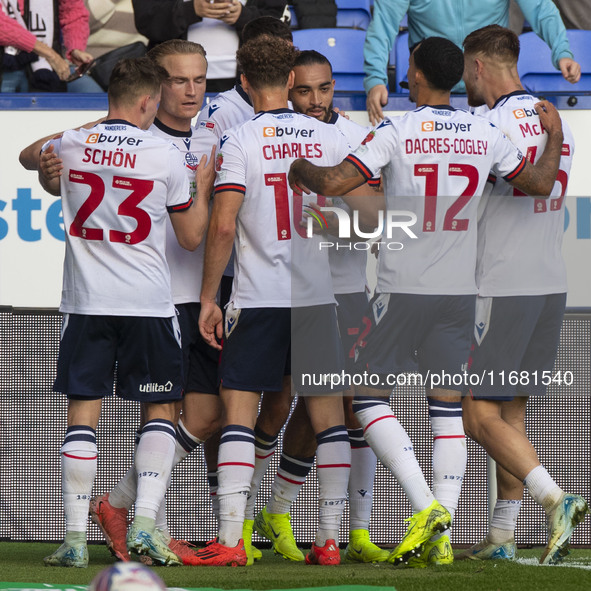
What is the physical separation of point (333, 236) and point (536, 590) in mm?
1834

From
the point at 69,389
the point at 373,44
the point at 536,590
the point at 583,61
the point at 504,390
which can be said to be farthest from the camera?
the point at 583,61

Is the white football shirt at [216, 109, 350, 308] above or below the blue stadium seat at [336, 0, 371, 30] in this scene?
below

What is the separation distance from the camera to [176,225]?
4578 millimetres

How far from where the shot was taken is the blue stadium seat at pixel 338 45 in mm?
7938

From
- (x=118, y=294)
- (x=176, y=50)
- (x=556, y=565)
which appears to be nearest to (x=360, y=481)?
(x=556, y=565)

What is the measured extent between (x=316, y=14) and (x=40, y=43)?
6.95 feet

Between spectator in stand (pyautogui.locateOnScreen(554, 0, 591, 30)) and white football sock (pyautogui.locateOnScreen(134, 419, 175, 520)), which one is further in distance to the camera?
spectator in stand (pyautogui.locateOnScreen(554, 0, 591, 30))

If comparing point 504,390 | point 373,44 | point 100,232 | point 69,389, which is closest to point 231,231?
point 100,232

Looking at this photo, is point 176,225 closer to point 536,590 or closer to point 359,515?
point 359,515

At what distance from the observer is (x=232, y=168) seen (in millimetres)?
4492

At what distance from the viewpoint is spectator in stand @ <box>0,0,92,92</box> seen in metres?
7.33

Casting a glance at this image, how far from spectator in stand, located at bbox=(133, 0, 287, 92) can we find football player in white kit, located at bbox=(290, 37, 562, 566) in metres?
3.02

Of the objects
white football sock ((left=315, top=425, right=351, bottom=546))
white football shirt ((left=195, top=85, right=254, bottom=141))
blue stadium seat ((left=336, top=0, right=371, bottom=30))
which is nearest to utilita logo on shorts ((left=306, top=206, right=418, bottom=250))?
white football shirt ((left=195, top=85, right=254, bottom=141))

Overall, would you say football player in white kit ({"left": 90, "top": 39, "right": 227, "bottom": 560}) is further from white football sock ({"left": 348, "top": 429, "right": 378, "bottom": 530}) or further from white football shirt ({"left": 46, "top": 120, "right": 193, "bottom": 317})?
white football sock ({"left": 348, "top": 429, "right": 378, "bottom": 530})
